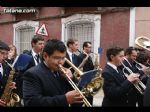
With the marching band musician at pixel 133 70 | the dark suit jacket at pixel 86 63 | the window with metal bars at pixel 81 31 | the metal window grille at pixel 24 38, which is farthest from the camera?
the metal window grille at pixel 24 38

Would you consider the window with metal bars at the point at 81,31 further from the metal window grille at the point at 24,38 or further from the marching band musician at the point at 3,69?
the marching band musician at the point at 3,69

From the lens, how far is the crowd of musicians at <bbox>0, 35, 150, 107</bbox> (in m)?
4.22

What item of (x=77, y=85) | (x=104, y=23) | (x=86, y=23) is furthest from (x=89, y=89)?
(x=86, y=23)

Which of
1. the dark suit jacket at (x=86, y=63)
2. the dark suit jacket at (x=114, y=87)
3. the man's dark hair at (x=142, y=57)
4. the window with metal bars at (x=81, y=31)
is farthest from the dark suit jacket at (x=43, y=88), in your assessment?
the window with metal bars at (x=81, y=31)

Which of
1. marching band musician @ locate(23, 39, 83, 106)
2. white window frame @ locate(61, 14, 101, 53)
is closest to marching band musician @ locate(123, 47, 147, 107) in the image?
marching band musician @ locate(23, 39, 83, 106)

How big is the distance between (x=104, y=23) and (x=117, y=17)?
2.37 ft

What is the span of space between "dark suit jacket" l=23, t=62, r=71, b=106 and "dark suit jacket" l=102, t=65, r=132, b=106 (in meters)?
1.37

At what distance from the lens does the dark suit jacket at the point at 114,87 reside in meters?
5.60

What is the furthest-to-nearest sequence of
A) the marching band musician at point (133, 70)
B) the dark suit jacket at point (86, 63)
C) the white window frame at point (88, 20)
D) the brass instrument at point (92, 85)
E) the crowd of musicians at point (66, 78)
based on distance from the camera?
the white window frame at point (88, 20) < the dark suit jacket at point (86, 63) < the marching band musician at point (133, 70) < the brass instrument at point (92, 85) < the crowd of musicians at point (66, 78)

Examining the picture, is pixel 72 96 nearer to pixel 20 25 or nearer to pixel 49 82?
pixel 49 82

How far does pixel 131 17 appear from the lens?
14.7m

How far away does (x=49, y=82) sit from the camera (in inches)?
169

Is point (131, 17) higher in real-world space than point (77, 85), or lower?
higher
